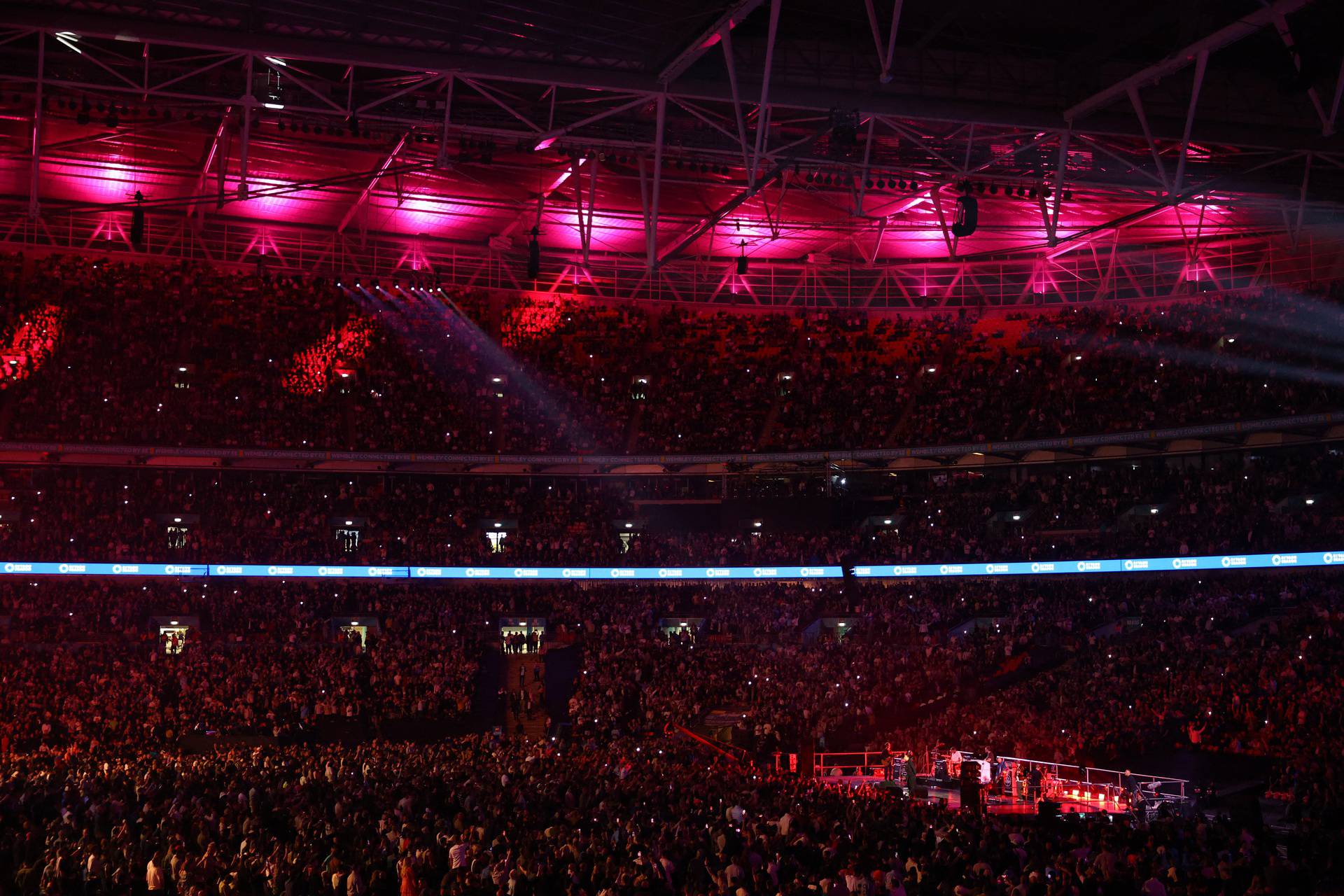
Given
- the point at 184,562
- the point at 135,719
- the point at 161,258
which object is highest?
the point at 161,258

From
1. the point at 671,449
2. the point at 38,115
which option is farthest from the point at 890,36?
the point at 671,449

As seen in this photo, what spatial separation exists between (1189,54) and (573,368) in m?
26.4

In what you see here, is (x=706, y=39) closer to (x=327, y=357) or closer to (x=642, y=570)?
(x=642, y=570)

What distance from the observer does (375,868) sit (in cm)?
1412

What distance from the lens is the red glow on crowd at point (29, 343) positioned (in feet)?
129

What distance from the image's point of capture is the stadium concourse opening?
62.1ft

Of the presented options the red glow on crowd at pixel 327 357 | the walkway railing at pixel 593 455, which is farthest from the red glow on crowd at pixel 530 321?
the walkway railing at pixel 593 455

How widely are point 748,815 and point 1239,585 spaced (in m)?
21.9

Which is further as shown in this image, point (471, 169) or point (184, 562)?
point (184, 562)

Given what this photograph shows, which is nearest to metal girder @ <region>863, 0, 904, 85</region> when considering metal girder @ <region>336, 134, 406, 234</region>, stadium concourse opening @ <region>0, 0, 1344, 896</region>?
stadium concourse opening @ <region>0, 0, 1344, 896</region>

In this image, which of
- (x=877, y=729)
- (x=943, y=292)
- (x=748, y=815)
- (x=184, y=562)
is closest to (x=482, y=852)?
(x=748, y=815)

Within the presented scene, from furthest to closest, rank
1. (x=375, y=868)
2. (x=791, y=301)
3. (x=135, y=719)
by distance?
(x=791, y=301), (x=135, y=719), (x=375, y=868)

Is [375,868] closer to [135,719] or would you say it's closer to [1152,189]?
[135,719]

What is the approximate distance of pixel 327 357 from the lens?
143 feet
